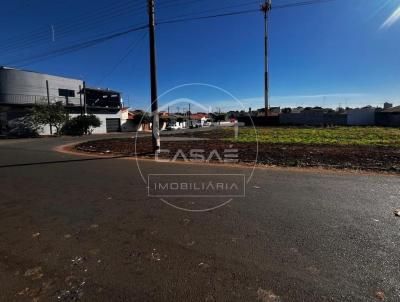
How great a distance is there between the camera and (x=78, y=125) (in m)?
36.9

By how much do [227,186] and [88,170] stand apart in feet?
17.1

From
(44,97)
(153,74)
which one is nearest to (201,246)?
(153,74)

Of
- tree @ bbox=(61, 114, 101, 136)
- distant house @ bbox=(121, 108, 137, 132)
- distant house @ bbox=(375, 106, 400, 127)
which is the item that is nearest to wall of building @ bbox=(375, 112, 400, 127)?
distant house @ bbox=(375, 106, 400, 127)

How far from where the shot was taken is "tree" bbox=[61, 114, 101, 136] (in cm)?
3647

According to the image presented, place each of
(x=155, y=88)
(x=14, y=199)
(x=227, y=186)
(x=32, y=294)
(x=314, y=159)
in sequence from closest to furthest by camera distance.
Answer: (x=32, y=294)
(x=14, y=199)
(x=227, y=186)
(x=314, y=159)
(x=155, y=88)

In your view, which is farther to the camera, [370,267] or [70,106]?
[70,106]

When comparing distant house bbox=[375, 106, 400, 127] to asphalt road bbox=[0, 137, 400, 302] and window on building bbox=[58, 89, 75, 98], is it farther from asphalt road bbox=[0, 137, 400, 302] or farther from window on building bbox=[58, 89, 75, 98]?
window on building bbox=[58, 89, 75, 98]

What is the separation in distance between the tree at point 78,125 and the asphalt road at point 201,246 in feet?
107

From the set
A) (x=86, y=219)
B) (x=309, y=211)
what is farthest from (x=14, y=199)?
(x=309, y=211)

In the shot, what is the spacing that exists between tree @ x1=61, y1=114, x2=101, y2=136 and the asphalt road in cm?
3270

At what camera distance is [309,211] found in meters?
5.07

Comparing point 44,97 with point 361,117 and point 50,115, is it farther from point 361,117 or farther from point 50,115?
point 361,117

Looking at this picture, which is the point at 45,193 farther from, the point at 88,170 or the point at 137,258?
the point at 137,258

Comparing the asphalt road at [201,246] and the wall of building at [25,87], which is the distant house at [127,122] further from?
the asphalt road at [201,246]
